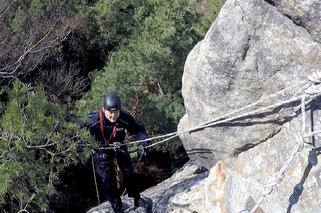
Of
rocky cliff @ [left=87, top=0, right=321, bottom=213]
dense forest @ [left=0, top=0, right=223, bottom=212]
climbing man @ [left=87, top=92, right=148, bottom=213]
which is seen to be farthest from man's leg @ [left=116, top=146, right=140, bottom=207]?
dense forest @ [left=0, top=0, right=223, bottom=212]

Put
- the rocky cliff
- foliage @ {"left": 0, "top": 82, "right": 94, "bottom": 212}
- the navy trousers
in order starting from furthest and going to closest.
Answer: the navy trousers → foliage @ {"left": 0, "top": 82, "right": 94, "bottom": 212} → the rocky cliff

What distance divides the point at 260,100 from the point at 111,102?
1.50 m

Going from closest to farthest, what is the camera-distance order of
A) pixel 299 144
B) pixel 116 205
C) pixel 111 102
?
pixel 299 144
pixel 111 102
pixel 116 205

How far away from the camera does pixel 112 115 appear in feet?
16.6

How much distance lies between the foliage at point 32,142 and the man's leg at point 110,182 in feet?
2.23

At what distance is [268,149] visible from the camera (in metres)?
4.16

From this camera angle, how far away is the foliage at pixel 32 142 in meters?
4.16

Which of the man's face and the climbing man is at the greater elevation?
the man's face

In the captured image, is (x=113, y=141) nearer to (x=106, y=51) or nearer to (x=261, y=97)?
(x=261, y=97)

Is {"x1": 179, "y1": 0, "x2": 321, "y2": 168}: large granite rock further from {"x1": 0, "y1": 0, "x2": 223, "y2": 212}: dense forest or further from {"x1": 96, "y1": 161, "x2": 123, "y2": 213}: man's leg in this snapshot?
{"x1": 0, "y1": 0, "x2": 223, "y2": 212}: dense forest

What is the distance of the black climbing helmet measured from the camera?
4.85 metres

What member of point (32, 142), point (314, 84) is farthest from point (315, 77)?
point (32, 142)

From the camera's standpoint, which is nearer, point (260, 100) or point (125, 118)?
point (260, 100)

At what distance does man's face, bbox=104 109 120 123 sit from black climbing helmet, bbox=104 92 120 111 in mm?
78
